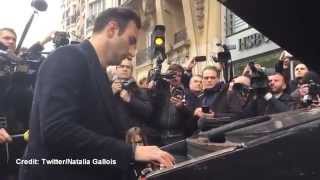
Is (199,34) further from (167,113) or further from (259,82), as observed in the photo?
(167,113)

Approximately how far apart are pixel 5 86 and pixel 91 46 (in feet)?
8.74

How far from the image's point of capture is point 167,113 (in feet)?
18.5

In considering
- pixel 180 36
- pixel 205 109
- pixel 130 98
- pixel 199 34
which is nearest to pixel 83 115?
pixel 130 98

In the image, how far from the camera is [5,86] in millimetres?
5250

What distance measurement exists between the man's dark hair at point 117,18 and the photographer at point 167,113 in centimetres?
264

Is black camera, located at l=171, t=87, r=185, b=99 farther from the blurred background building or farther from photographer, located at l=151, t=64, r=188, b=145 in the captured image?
the blurred background building

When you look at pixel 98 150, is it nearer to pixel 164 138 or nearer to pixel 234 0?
pixel 234 0

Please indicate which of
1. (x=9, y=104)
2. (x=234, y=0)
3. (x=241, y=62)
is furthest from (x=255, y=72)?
(x=241, y=62)

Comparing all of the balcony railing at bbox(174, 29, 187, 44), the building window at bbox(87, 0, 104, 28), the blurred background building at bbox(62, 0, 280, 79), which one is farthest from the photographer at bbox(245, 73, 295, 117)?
the building window at bbox(87, 0, 104, 28)

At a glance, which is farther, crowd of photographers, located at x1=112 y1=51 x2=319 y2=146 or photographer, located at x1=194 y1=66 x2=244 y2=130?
photographer, located at x1=194 y1=66 x2=244 y2=130

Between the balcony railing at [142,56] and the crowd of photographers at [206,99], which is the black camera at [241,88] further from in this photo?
the balcony railing at [142,56]

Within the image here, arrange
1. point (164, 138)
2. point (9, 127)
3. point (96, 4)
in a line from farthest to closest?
point (96, 4) → point (164, 138) → point (9, 127)

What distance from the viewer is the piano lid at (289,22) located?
2.30 meters

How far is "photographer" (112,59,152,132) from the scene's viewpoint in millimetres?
5105
